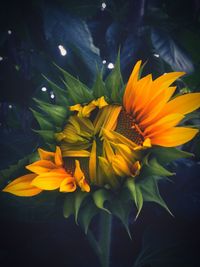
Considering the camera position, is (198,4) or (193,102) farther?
(198,4)

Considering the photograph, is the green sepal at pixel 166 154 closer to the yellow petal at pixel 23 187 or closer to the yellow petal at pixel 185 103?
the yellow petal at pixel 185 103

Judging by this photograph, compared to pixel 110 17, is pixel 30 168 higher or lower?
lower

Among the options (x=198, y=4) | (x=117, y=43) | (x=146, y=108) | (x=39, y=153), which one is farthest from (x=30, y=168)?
(x=198, y=4)

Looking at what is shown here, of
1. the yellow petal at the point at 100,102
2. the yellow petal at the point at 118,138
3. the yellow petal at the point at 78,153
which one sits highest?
the yellow petal at the point at 100,102

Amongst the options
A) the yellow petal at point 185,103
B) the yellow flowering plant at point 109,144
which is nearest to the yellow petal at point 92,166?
the yellow flowering plant at point 109,144

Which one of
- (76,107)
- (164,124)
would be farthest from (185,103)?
(76,107)

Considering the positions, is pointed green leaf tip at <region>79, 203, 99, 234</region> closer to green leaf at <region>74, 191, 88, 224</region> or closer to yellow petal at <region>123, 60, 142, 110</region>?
green leaf at <region>74, 191, 88, 224</region>

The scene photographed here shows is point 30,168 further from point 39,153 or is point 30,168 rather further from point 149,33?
point 149,33
